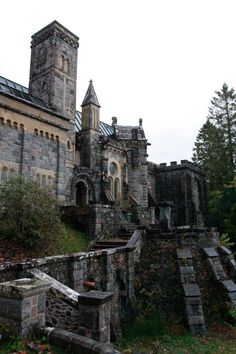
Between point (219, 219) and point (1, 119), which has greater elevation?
point (1, 119)

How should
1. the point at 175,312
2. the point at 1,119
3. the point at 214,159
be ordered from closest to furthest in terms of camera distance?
the point at 175,312 < the point at 1,119 < the point at 214,159

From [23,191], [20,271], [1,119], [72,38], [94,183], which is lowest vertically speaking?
[20,271]

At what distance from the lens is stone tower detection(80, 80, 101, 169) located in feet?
78.6

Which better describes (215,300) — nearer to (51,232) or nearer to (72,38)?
(51,232)

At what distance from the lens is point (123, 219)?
16.0 metres

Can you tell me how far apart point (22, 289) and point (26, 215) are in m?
5.47

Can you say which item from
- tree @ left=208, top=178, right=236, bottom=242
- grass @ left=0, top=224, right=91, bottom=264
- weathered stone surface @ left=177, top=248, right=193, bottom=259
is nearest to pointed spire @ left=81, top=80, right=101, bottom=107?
tree @ left=208, top=178, right=236, bottom=242

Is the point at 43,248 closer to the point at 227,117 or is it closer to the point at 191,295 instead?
the point at 191,295

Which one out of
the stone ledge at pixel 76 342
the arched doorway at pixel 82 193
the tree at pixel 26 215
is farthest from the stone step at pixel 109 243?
the arched doorway at pixel 82 193

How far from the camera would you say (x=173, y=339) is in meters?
9.02

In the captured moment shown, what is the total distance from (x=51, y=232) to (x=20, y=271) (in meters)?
3.73

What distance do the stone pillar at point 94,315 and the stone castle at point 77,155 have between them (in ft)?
27.7

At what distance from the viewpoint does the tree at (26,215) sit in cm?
923

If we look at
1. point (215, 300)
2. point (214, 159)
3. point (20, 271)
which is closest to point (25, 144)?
point (20, 271)
